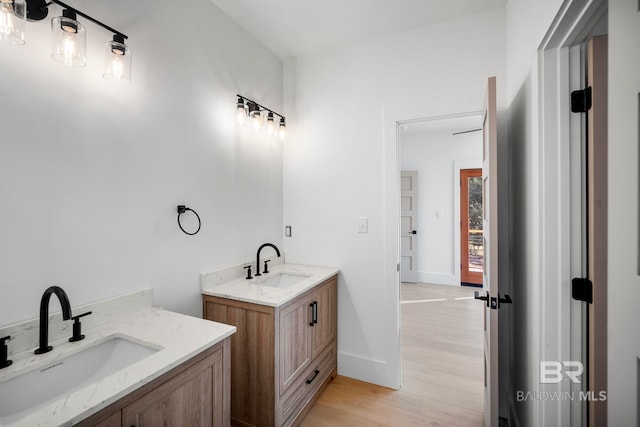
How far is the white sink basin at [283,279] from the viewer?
A: 2.37 metres

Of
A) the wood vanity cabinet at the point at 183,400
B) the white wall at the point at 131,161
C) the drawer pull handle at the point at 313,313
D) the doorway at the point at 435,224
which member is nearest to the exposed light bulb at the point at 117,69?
the white wall at the point at 131,161

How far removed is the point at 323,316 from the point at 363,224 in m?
0.81

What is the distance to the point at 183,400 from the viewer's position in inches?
43.7

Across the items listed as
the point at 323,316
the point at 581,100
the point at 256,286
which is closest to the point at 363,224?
the point at 323,316

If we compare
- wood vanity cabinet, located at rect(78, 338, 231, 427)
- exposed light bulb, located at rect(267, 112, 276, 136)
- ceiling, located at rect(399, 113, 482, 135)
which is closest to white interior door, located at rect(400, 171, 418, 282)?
ceiling, located at rect(399, 113, 482, 135)

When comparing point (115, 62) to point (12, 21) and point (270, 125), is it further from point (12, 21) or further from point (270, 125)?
point (270, 125)

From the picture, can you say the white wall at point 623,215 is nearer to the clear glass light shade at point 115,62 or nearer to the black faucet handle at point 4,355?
the clear glass light shade at point 115,62

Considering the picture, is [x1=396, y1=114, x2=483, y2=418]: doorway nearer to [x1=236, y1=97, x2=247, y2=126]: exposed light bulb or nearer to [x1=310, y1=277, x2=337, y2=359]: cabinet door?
[x1=310, y1=277, x2=337, y2=359]: cabinet door

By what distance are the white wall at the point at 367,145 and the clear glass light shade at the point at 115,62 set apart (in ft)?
4.94

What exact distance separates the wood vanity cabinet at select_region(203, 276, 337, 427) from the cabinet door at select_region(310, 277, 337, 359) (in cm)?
8

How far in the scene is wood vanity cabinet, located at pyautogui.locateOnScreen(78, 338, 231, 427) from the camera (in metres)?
0.92

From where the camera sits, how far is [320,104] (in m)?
2.60

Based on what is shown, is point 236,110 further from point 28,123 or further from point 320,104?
point 28,123

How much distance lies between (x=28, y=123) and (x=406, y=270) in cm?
533
